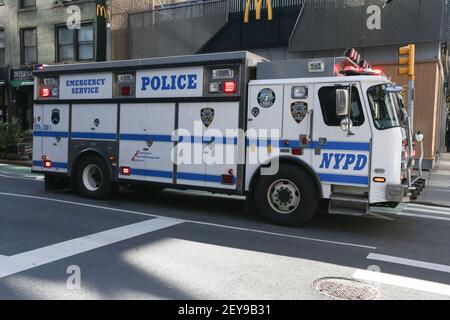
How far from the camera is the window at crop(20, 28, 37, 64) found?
24891 millimetres

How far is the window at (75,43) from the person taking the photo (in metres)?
23.2

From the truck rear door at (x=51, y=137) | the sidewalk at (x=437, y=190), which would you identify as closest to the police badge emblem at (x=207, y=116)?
the truck rear door at (x=51, y=137)

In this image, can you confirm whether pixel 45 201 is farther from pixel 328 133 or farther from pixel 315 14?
pixel 315 14

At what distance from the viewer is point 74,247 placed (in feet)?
20.5

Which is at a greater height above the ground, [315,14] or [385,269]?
[315,14]

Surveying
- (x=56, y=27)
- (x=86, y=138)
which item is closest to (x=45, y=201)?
(x=86, y=138)

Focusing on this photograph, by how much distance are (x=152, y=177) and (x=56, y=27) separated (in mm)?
17920

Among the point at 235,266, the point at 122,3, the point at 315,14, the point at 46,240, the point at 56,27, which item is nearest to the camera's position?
the point at 235,266

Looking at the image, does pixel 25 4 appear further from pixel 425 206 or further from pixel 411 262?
pixel 411 262

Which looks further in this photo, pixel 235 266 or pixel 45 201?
pixel 45 201

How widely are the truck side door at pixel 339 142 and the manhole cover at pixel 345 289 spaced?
8.34ft

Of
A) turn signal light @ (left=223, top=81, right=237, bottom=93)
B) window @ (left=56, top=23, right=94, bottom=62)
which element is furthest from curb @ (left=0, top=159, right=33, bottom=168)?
turn signal light @ (left=223, top=81, right=237, bottom=93)

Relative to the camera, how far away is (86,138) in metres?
10.1
